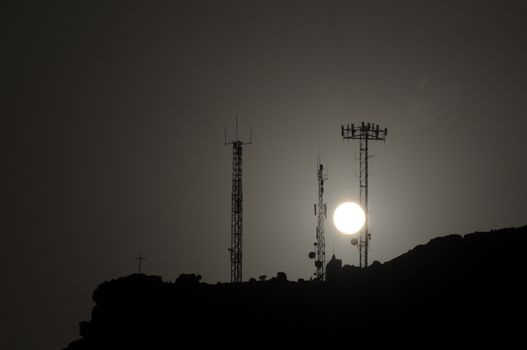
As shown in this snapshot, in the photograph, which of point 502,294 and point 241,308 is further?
point 241,308

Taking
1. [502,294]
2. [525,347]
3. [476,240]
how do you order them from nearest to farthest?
[525,347] < [502,294] < [476,240]

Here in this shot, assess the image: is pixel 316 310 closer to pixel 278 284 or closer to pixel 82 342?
pixel 278 284

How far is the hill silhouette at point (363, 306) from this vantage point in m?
59.2

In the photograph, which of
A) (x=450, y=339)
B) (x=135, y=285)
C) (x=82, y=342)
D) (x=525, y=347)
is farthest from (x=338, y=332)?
(x=82, y=342)

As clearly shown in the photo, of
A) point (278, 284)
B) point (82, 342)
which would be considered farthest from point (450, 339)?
point (82, 342)

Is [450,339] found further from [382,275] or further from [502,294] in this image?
[382,275]

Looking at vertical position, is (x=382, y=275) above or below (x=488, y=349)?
above

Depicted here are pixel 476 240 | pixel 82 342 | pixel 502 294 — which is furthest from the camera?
pixel 82 342

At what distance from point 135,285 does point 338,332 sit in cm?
1768

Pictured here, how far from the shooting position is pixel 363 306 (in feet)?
208

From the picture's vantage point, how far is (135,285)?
242ft

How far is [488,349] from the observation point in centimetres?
5631

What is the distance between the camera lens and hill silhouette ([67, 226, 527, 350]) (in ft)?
194

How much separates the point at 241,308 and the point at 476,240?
15.6 m
